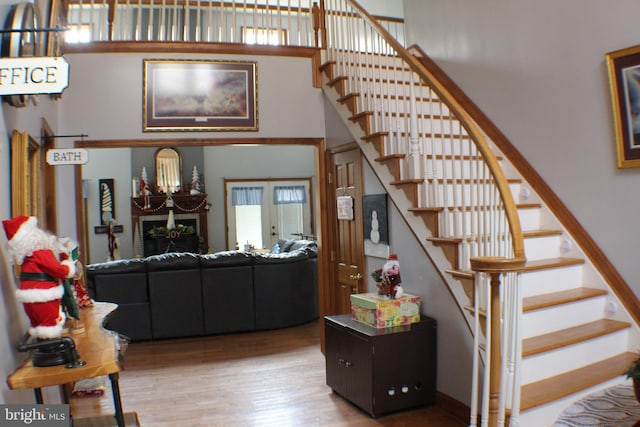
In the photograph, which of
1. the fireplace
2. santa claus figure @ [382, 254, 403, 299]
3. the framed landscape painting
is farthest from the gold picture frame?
the fireplace

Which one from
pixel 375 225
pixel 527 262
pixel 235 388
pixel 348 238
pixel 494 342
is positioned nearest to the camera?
pixel 494 342

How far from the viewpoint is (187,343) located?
611cm

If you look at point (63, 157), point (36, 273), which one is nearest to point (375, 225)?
point (63, 157)

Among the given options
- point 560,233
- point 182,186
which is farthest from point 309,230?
point 560,233

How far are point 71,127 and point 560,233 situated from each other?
174 inches

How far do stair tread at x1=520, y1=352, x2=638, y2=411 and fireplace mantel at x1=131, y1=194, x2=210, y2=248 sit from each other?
373 inches

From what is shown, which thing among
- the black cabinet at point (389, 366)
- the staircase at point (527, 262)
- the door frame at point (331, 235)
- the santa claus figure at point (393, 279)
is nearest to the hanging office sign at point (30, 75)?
the staircase at point (527, 262)

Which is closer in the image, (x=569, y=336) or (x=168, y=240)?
(x=569, y=336)

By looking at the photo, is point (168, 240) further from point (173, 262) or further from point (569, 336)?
point (569, 336)

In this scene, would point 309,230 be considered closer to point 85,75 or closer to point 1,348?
point 85,75

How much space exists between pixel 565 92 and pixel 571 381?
7.12 feet

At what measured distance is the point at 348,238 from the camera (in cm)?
523

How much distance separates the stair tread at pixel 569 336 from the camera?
10.3ft

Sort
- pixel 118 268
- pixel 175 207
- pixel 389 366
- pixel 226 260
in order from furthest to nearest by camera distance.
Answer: pixel 175 207, pixel 226 260, pixel 118 268, pixel 389 366
